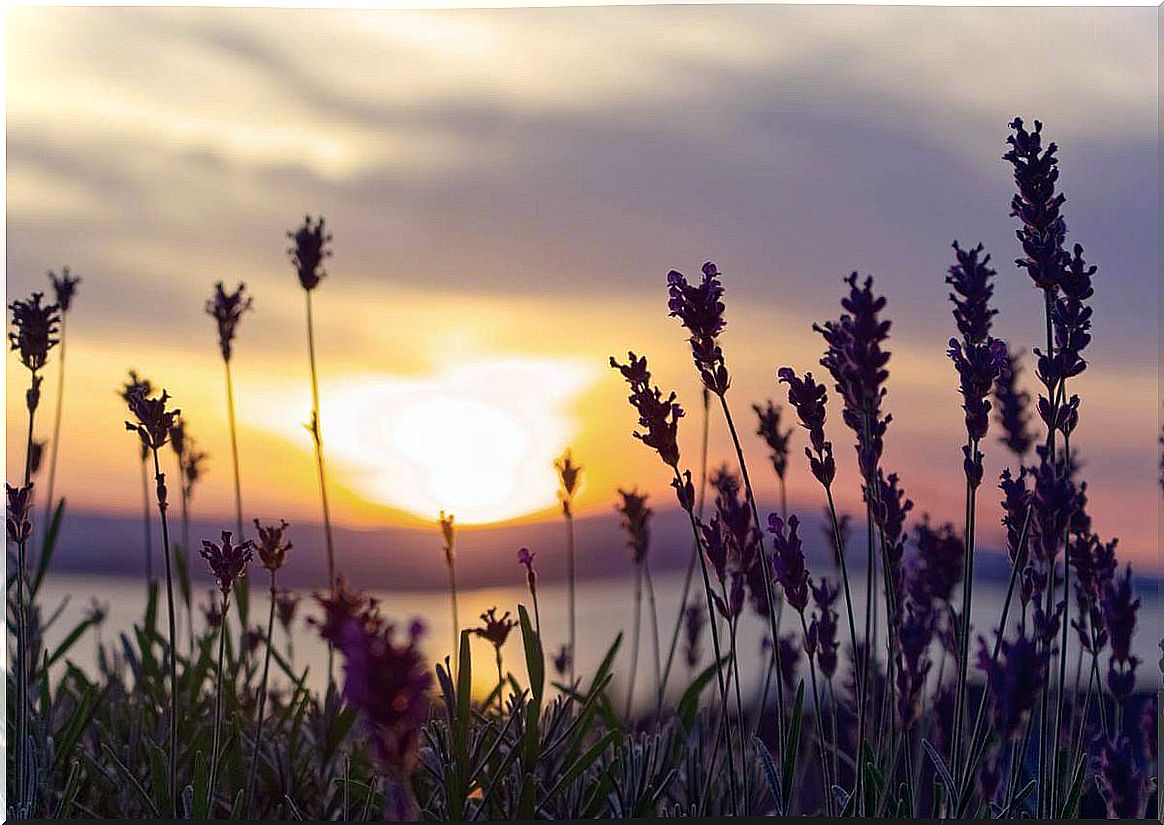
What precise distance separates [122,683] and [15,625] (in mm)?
788

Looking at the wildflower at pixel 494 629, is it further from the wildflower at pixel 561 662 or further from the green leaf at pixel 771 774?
the wildflower at pixel 561 662

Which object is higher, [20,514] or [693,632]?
[20,514]

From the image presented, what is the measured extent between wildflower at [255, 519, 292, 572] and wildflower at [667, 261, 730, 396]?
686 millimetres

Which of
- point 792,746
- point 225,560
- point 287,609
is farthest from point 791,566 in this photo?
point 287,609

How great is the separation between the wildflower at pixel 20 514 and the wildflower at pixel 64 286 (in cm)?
57

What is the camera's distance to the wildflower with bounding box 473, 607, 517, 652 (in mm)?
1915

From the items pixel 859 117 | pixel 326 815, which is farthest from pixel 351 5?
pixel 326 815

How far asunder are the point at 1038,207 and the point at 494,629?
107 cm

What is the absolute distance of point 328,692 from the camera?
239 cm

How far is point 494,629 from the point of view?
6.31 feet

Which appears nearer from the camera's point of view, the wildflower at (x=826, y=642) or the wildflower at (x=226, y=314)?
the wildflower at (x=826, y=642)

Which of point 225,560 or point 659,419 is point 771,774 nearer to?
point 659,419

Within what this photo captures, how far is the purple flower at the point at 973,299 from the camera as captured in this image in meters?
1.73

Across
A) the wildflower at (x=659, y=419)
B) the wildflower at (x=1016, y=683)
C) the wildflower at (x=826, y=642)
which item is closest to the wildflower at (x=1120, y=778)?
the wildflower at (x=826, y=642)
